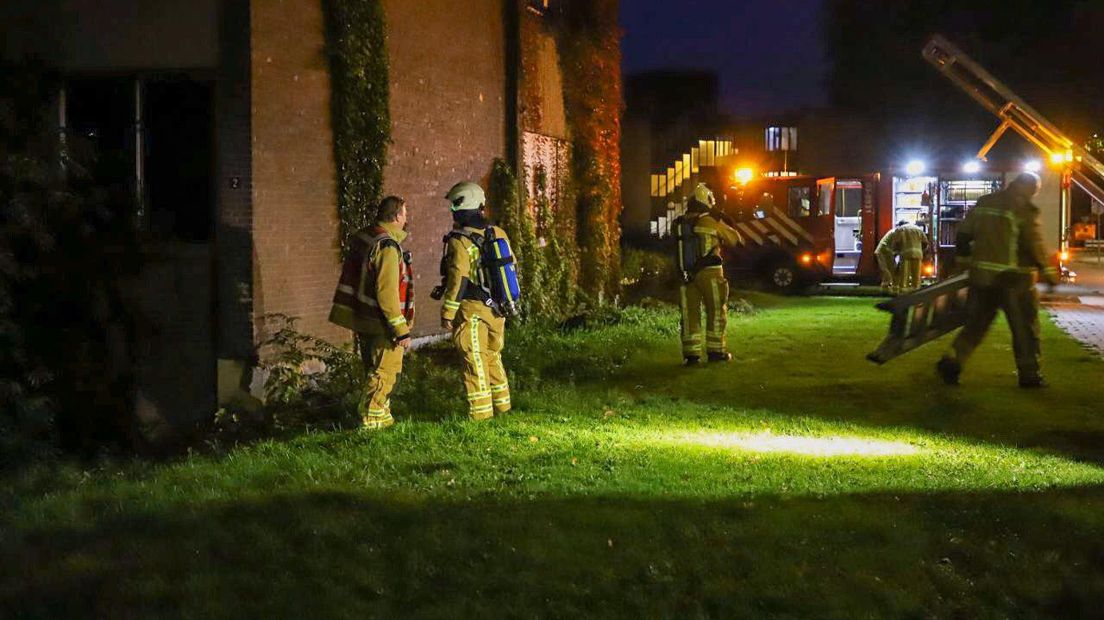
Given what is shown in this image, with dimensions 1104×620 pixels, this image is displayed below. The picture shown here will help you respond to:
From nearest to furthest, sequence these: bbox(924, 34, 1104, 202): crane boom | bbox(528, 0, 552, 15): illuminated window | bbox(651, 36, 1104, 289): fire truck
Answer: bbox(528, 0, 552, 15): illuminated window, bbox(924, 34, 1104, 202): crane boom, bbox(651, 36, 1104, 289): fire truck

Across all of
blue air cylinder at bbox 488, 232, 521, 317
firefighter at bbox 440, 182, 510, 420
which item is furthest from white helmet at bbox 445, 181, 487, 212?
blue air cylinder at bbox 488, 232, 521, 317

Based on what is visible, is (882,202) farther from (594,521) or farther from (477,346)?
(594,521)

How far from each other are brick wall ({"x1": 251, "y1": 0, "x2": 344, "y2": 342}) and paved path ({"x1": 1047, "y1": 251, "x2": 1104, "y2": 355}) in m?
9.25

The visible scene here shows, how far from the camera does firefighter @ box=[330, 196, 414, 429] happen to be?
353 inches

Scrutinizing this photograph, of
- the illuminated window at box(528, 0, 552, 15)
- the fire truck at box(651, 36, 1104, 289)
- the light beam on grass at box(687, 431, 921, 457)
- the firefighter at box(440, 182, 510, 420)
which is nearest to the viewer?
the light beam on grass at box(687, 431, 921, 457)

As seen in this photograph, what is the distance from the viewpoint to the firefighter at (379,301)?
8.98 metres

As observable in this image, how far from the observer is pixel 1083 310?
2086 cm

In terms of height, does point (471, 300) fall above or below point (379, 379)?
above

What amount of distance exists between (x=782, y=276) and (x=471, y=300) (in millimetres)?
17521

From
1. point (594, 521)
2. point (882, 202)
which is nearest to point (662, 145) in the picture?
point (882, 202)

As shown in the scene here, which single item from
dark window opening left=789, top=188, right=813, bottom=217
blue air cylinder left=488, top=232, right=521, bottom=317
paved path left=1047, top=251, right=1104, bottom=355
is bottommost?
paved path left=1047, top=251, right=1104, bottom=355

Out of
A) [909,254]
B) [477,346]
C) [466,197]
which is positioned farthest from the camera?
[909,254]

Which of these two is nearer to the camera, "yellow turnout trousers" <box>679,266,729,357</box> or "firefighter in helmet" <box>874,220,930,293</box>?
"yellow turnout trousers" <box>679,266,729,357</box>

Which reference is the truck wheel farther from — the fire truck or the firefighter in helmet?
the firefighter in helmet
